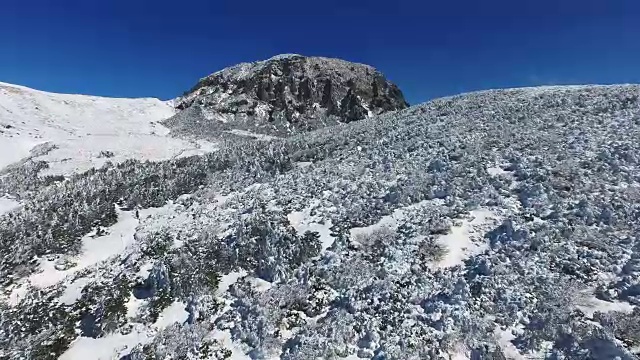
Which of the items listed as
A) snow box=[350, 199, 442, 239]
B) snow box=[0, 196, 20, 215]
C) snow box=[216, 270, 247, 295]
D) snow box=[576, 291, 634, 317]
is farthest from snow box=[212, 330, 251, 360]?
snow box=[0, 196, 20, 215]

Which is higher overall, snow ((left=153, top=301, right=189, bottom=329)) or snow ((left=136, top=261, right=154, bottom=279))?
snow ((left=136, top=261, right=154, bottom=279))

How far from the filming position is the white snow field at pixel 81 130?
3209 centimetres

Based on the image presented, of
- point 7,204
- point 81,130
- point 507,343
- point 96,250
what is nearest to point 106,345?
point 96,250

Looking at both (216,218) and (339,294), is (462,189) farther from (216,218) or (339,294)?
(216,218)

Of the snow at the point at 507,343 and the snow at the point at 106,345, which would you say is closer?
the snow at the point at 507,343

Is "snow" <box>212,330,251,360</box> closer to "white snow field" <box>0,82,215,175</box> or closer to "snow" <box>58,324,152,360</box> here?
"snow" <box>58,324,152,360</box>

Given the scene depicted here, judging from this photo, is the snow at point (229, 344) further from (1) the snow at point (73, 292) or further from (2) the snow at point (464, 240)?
(2) the snow at point (464, 240)

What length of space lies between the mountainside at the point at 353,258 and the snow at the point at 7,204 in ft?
3.06

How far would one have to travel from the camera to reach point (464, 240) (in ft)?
48.3

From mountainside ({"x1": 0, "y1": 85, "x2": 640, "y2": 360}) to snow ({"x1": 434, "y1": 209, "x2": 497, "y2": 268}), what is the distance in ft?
0.22

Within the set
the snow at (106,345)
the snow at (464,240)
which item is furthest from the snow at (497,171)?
the snow at (106,345)

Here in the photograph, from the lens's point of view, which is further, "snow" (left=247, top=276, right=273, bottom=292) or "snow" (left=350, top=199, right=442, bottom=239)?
"snow" (left=350, top=199, right=442, bottom=239)

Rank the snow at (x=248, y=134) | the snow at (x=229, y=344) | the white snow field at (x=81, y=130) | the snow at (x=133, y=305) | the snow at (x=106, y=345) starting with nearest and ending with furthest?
the snow at (x=229, y=344)
the snow at (x=106, y=345)
the snow at (x=133, y=305)
the white snow field at (x=81, y=130)
the snow at (x=248, y=134)

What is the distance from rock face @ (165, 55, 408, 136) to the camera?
5641cm
